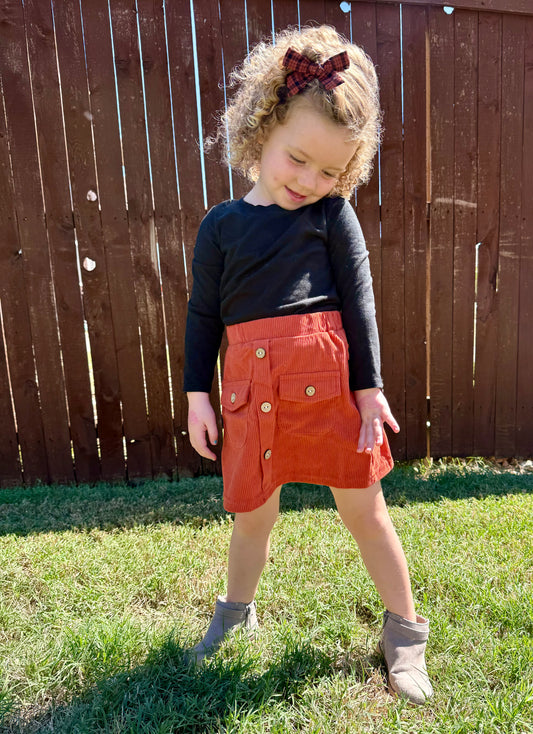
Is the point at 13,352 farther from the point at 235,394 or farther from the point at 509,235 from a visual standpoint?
the point at 509,235

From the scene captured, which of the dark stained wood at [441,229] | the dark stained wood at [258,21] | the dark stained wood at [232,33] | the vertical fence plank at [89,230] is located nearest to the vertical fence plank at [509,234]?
the dark stained wood at [441,229]

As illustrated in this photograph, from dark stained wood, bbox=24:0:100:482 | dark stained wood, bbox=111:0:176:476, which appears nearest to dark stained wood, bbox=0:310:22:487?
dark stained wood, bbox=24:0:100:482

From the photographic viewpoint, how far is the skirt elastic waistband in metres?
1.55

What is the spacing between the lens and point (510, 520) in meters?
2.61

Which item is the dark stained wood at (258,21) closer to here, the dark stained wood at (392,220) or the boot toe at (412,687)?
the dark stained wood at (392,220)

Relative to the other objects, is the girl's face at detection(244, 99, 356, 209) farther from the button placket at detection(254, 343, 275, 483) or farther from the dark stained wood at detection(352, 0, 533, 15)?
the dark stained wood at detection(352, 0, 533, 15)

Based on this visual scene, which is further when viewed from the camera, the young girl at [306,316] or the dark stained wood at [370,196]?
the dark stained wood at [370,196]

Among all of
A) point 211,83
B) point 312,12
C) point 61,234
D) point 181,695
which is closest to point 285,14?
point 312,12

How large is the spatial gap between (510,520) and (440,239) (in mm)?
1709

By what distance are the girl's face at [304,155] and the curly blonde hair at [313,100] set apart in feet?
0.08

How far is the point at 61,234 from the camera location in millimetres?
3174

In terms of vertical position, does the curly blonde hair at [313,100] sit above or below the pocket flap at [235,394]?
above

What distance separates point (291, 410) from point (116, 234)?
2.09m

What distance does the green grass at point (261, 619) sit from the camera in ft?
4.93
